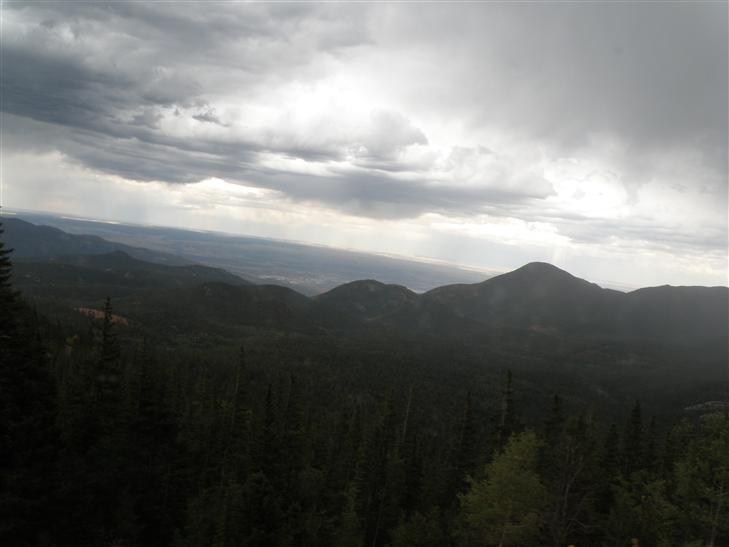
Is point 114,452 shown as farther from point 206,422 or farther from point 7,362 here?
point 206,422

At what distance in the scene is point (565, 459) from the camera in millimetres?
20750

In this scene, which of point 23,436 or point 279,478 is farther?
point 279,478

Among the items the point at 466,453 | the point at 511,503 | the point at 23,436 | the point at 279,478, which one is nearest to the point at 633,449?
the point at 466,453

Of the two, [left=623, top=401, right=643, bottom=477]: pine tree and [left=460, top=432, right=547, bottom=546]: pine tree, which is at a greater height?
[left=460, top=432, right=547, bottom=546]: pine tree

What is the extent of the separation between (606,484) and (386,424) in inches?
832

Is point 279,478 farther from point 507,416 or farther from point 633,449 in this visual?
point 633,449

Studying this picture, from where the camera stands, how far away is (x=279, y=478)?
118 ft

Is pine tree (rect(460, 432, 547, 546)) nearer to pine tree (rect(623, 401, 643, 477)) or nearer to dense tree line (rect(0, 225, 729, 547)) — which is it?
dense tree line (rect(0, 225, 729, 547))

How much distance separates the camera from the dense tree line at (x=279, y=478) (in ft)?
77.8

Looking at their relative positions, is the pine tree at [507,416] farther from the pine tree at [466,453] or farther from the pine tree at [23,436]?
the pine tree at [23,436]

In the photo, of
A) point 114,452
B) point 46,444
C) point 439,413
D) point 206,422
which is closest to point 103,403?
point 114,452

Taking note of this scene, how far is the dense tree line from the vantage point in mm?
23719

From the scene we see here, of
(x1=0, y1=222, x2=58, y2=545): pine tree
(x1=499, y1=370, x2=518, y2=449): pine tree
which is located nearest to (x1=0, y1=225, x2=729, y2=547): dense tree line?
(x1=0, y1=222, x2=58, y2=545): pine tree

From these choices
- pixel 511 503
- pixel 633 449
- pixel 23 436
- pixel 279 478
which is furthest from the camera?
pixel 633 449
